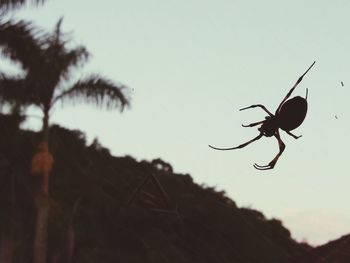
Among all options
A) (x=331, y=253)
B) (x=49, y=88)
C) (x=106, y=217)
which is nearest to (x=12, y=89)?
(x=49, y=88)

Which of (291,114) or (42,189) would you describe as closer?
(291,114)

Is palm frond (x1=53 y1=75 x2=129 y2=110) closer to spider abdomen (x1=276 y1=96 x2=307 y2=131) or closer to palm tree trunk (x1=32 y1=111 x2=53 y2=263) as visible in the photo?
palm tree trunk (x1=32 y1=111 x2=53 y2=263)

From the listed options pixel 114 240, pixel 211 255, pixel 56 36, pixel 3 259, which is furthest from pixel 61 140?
pixel 211 255

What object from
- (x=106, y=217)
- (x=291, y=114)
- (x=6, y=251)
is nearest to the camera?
(x=291, y=114)

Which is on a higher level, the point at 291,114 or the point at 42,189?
the point at 42,189

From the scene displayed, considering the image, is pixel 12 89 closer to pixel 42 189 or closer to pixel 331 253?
pixel 42 189

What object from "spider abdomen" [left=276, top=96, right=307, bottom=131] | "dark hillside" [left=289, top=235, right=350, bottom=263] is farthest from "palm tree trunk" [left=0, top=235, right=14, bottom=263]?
"spider abdomen" [left=276, top=96, right=307, bottom=131]
